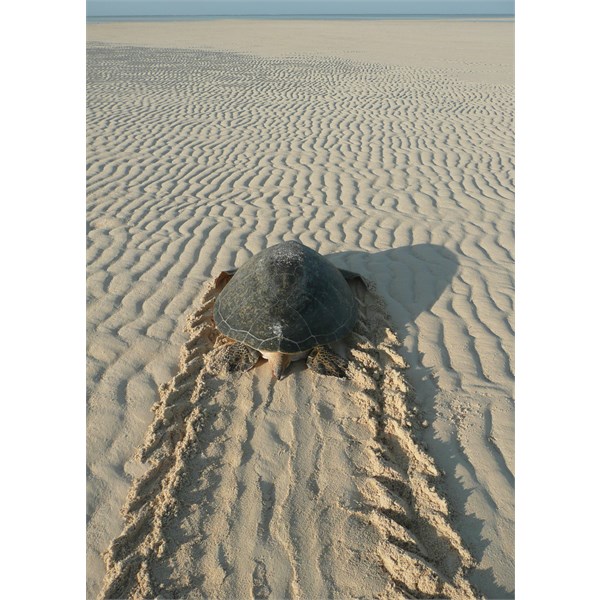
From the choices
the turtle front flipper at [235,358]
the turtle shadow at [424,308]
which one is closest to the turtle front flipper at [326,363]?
the turtle front flipper at [235,358]

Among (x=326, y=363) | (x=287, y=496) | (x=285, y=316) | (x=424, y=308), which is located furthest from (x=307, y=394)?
(x=424, y=308)

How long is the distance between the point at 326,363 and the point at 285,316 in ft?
1.56

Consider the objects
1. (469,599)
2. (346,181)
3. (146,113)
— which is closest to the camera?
(469,599)

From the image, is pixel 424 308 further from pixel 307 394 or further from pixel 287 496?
pixel 287 496

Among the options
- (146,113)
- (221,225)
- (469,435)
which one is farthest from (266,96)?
(469,435)

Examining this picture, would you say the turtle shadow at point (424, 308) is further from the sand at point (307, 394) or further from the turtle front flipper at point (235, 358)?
the turtle front flipper at point (235, 358)

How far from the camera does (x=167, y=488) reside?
2.98m

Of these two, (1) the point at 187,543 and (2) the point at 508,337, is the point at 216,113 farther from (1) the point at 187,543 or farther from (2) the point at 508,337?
(1) the point at 187,543

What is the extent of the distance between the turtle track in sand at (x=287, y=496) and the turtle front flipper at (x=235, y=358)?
71 millimetres

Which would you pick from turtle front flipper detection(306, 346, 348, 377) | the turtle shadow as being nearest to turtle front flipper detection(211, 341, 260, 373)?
turtle front flipper detection(306, 346, 348, 377)

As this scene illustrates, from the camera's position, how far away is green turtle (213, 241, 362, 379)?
3.70m

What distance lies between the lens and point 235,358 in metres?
3.79

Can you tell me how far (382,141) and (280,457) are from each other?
8334 mm

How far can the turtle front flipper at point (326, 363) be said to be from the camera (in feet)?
12.2
